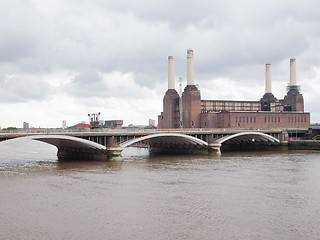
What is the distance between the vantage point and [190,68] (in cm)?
10144

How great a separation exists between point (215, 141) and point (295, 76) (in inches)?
2129

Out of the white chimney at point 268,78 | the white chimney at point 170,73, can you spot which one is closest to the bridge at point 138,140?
the white chimney at point 170,73

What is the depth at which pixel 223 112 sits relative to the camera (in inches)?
3932

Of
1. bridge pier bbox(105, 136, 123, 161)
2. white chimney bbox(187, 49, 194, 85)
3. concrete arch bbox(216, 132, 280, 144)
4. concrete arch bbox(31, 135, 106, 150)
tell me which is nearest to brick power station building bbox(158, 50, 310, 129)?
white chimney bbox(187, 49, 194, 85)

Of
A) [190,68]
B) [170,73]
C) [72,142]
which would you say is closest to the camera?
[72,142]

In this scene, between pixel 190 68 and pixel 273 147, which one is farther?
pixel 190 68

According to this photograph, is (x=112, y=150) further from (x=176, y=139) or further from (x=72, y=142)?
(x=176, y=139)

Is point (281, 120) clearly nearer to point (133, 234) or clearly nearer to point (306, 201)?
point (306, 201)

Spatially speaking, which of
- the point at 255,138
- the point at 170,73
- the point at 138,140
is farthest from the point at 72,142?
the point at 170,73

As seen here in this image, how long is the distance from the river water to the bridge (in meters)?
10.1

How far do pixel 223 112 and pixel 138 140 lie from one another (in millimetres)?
45508

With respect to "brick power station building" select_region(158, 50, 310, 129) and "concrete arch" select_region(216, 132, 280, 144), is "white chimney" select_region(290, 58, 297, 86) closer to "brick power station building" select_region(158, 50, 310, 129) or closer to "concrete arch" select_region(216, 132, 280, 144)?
"brick power station building" select_region(158, 50, 310, 129)

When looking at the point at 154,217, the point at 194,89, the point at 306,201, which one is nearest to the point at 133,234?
the point at 154,217

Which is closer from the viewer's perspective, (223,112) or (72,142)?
(72,142)
